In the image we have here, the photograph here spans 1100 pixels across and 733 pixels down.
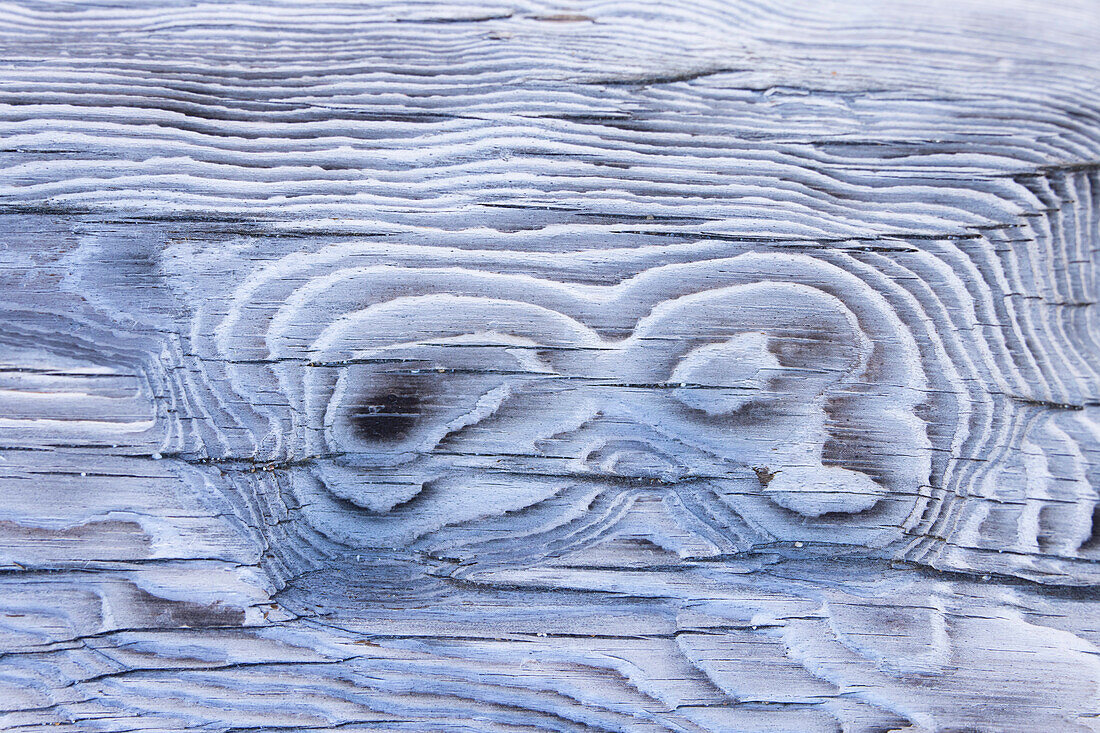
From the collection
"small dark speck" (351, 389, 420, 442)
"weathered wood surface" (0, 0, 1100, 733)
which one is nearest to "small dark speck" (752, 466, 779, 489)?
"weathered wood surface" (0, 0, 1100, 733)

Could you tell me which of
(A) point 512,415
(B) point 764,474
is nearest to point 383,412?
(A) point 512,415

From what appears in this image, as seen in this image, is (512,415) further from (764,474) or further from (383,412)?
(764,474)

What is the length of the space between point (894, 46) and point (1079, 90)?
42 centimetres

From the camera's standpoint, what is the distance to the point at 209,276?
3.95 feet

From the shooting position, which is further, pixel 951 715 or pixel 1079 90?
pixel 1079 90

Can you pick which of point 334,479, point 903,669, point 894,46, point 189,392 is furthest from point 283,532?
point 894,46

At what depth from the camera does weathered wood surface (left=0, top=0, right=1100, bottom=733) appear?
3.96 ft

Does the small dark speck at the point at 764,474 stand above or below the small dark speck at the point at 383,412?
below

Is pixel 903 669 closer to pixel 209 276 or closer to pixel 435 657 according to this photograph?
pixel 435 657

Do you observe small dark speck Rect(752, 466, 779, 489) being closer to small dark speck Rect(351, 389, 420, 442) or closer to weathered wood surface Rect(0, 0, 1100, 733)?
weathered wood surface Rect(0, 0, 1100, 733)

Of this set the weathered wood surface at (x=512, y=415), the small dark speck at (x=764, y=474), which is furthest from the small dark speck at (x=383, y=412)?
the small dark speck at (x=764, y=474)

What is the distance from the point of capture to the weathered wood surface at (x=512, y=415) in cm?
121

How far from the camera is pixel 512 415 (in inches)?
47.8

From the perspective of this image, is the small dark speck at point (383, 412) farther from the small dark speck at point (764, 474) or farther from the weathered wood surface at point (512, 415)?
the small dark speck at point (764, 474)
